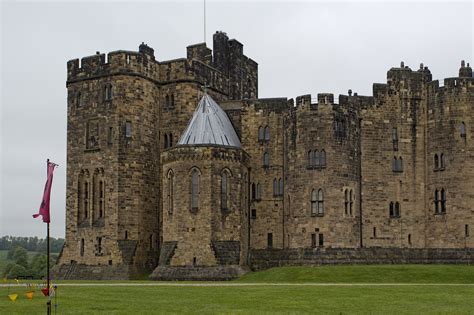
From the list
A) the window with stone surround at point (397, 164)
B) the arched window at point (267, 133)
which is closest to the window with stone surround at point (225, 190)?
the arched window at point (267, 133)

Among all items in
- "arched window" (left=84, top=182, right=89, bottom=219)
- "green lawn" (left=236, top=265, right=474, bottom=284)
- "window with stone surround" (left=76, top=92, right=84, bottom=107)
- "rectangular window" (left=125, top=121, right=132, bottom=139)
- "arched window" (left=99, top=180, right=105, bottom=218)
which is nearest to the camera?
"green lawn" (left=236, top=265, right=474, bottom=284)

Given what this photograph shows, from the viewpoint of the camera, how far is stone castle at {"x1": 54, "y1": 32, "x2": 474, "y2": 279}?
6122 centimetres

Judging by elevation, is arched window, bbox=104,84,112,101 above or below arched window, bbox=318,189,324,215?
above

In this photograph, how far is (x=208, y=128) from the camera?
2450 inches

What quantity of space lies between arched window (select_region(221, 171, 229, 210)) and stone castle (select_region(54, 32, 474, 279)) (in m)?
0.11

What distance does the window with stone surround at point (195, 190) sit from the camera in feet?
196

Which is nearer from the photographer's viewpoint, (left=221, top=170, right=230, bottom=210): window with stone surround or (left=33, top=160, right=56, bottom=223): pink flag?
(left=33, top=160, right=56, bottom=223): pink flag

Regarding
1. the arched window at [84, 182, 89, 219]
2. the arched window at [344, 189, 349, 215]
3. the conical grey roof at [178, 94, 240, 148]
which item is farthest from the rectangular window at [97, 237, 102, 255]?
the arched window at [344, 189, 349, 215]

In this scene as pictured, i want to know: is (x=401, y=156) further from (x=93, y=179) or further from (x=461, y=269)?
(x=93, y=179)

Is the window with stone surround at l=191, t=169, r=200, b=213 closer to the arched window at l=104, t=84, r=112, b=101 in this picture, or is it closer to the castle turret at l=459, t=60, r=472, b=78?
the arched window at l=104, t=84, r=112, b=101

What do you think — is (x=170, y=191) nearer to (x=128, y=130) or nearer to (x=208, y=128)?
(x=208, y=128)

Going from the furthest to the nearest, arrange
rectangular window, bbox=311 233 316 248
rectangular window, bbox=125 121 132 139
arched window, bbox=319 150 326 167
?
rectangular window, bbox=125 121 132 139, arched window, bbox=319 150 326 167, rectangular window, bbox=311 233 316 248

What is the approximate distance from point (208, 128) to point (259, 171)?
652cm

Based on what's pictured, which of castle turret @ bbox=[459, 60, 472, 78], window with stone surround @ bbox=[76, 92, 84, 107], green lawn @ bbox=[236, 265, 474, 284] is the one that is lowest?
green lawn @ bbox=[236, 265, 474, 284]
